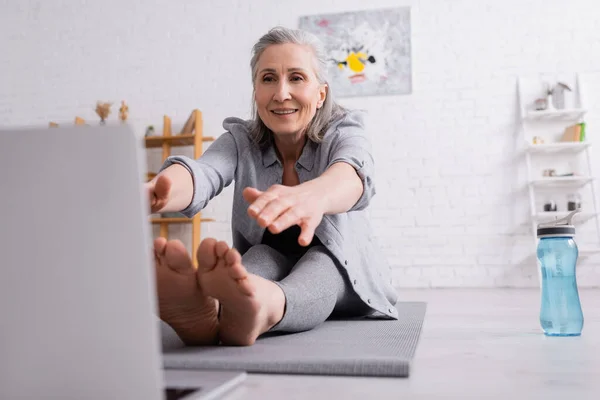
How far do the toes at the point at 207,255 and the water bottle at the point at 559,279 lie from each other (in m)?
0.73

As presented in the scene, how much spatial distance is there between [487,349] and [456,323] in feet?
1.78

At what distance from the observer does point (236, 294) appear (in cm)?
96

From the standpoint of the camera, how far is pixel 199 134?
14.1 feet

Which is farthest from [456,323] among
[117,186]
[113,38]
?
[113,38]

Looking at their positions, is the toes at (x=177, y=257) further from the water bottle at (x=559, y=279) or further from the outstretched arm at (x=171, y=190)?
the water bottle at (x=559, y=279)

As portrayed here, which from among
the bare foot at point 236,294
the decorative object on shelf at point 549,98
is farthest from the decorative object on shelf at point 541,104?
the bare foot at point 236,294

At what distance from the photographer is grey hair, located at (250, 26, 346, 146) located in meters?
1.62

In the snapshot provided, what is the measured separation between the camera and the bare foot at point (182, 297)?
94 centimetres

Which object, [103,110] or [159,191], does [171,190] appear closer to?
[159,191]

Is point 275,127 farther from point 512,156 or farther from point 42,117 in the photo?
point 42,117

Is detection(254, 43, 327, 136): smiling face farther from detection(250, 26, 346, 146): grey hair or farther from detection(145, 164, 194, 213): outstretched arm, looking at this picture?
detection(145, 164, 194, 213): outstretched arm

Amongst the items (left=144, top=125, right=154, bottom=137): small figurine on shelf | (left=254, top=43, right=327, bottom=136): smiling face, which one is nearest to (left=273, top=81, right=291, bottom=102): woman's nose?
(left=254, top=43, right=327, bottom=136): smiling face

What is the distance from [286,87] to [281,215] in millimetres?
714

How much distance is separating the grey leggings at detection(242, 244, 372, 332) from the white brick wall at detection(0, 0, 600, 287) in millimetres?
2532
